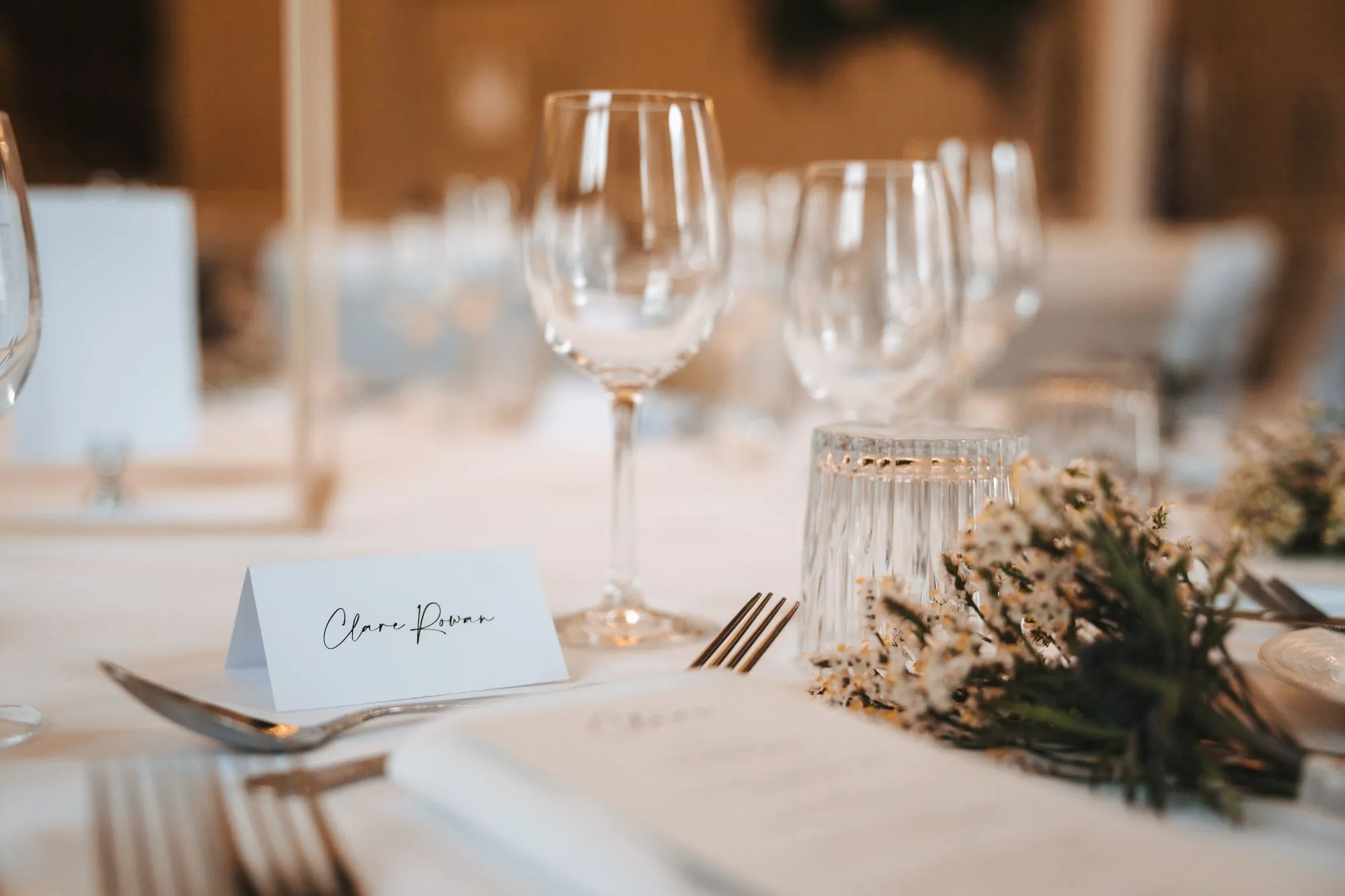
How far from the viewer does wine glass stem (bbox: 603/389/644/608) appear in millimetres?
761

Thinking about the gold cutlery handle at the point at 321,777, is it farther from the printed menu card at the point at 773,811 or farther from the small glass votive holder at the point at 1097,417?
the small glass votive holder at the point at 1097,417

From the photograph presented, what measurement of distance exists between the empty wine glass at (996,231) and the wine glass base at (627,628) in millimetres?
645

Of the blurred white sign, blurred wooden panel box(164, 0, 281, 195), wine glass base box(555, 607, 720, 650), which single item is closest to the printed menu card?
wine glass base box(555, 607, 720, 650)

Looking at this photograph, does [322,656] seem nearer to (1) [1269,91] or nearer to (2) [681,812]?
(2) [681,812]

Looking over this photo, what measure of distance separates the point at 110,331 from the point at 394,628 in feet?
2.19

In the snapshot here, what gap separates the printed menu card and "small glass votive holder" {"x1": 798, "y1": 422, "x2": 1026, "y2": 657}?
0.21 metres

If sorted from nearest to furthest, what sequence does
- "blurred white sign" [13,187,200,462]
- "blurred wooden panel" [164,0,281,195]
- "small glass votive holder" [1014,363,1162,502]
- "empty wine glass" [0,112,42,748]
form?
"empty wine glass" [0,112,42,748] → "blurred white sign" [13,187,200,462] → "small glass votive holder" [1014,363,1162,502] → "blurred wooden panel" [164,0,281,195]

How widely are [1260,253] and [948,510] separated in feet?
9.69

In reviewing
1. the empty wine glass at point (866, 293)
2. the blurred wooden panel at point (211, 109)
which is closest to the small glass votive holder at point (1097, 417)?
the empty wine glass at point (866, 293)

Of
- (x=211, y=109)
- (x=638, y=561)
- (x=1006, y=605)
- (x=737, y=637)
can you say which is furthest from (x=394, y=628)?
(x=211, y=109)

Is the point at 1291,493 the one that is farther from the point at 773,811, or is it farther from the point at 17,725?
the point at 17,725

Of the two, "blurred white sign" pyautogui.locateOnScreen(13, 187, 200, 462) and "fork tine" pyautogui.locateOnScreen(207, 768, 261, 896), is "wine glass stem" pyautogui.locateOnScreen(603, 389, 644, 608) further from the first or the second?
"blurred white sign" pyautogui.locateOnScreen(13, 187, 200, 462)

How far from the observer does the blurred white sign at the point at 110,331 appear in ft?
3.67

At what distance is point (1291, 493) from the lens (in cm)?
91
